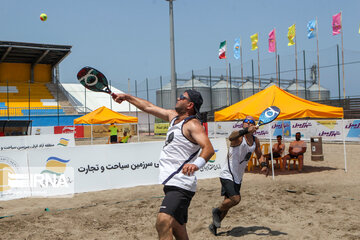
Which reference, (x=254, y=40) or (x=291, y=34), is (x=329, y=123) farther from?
(x=254, y=40)

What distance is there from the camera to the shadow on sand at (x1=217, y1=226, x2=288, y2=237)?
16.3 ft

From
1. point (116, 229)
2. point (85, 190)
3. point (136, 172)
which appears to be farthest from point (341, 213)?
point (85, 190)

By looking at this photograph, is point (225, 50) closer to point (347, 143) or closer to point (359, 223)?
point (347, 143)

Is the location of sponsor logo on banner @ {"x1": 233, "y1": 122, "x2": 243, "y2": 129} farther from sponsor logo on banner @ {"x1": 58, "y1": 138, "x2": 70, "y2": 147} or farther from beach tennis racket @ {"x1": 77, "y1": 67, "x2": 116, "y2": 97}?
beach tennis racket @ {"x1": 77, "y1": 67, "x2": 116, "y2": 97}

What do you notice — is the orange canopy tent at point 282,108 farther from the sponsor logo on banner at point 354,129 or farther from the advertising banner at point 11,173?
the sponsor logo on banner at point 354,129

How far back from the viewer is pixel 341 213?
5.85 metres

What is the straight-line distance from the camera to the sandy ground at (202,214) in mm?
5062

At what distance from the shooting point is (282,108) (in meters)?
10.6

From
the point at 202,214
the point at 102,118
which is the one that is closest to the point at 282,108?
the point at 202,214

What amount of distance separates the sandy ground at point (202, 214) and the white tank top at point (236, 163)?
80cm

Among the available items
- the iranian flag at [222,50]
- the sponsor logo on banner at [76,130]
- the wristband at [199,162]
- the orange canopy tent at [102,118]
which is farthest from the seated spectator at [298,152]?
the sponsor logo on banner at [76,130]

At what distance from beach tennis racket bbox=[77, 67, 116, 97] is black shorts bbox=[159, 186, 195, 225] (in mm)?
1566

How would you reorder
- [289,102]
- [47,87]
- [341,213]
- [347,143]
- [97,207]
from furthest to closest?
[47,87] < [347,143] < [289,102] < [97,207] < [341,213]

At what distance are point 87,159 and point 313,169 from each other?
7232 mm
